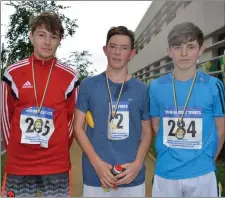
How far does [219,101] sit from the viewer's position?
2.43m

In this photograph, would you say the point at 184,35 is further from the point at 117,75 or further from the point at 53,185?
the point at 53,185

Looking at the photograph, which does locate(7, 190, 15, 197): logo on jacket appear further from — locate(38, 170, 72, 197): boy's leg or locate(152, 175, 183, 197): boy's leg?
locate(152, 175, 183, 197): boy's leg

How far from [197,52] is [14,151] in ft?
5.19

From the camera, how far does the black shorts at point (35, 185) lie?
8.16ft

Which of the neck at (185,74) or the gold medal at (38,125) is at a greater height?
the neck at (185,74)

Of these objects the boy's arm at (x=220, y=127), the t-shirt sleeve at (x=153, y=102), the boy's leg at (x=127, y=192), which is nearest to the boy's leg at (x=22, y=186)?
the boy's leg at (x=127, y=192)

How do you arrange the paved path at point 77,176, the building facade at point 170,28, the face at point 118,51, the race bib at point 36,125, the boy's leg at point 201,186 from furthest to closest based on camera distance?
the building facade at point 170,28
the paved path at point 77,176
the face at point 118,51
the race bib at point 36,125
the boy's leg at point 201,186

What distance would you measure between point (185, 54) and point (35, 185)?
1.49m

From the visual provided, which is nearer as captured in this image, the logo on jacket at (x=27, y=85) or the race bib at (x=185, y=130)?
the race bib at (x=185, y=130)

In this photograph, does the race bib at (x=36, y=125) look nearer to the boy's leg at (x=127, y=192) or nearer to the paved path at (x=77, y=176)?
the boy's leg at (x=127, y=192)

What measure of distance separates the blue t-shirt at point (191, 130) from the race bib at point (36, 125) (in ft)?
2.69

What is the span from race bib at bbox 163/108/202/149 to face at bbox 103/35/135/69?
0.53m

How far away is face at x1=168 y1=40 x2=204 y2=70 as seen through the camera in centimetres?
249

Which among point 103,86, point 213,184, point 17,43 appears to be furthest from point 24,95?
point 17,43
